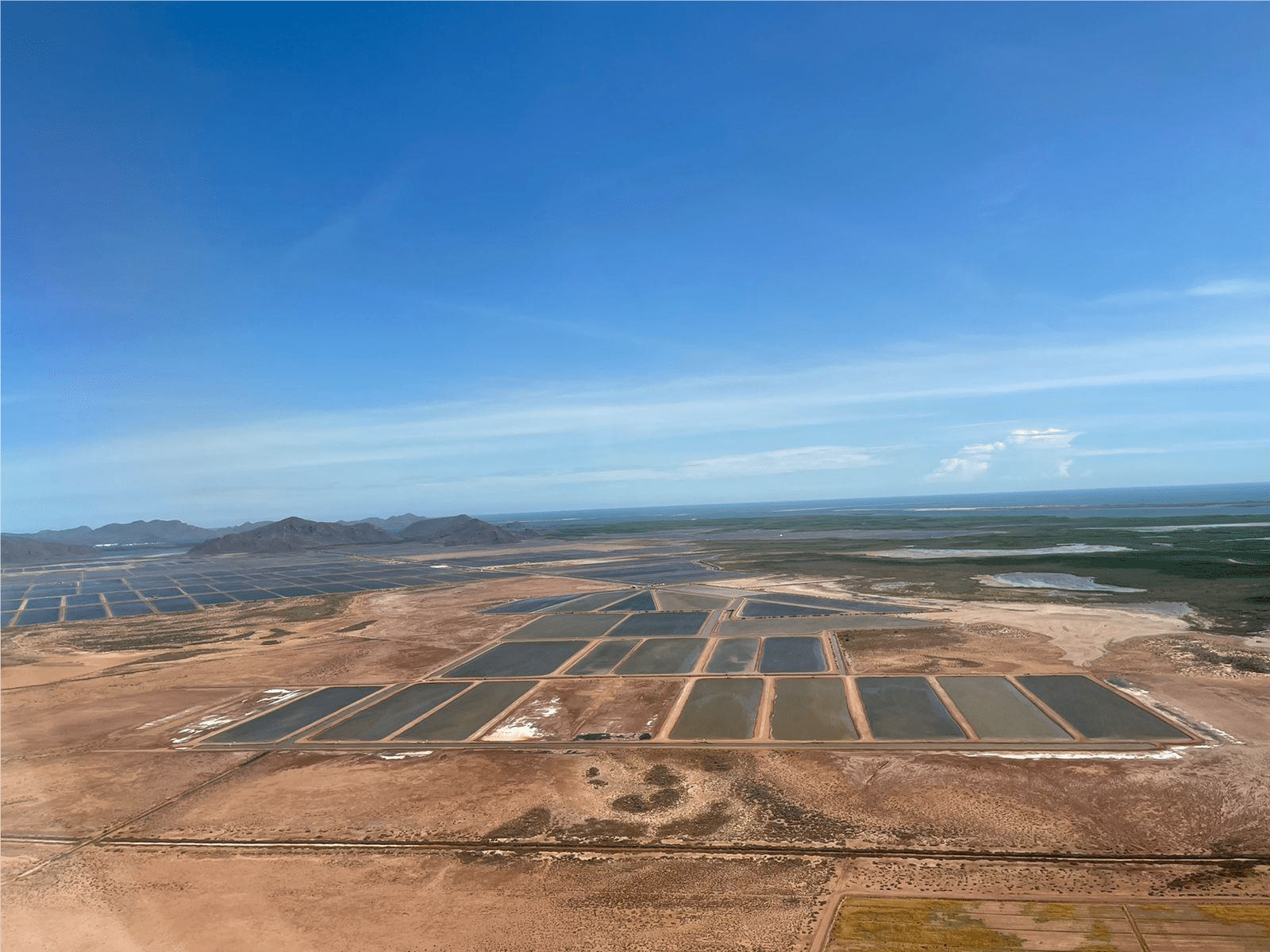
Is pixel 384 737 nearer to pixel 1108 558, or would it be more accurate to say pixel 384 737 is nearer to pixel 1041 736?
pixel 1041 736

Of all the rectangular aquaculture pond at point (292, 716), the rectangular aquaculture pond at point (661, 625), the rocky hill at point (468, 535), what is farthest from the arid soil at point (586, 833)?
the rocky hill at point (468, 535)

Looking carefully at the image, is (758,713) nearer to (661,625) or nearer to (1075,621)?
(661,625)

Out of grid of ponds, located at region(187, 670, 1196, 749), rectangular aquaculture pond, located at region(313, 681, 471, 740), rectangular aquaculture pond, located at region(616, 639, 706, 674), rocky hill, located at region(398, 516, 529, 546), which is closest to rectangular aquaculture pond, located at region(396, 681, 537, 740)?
grid of ponds, located at region(187, 670, 1196, 749)

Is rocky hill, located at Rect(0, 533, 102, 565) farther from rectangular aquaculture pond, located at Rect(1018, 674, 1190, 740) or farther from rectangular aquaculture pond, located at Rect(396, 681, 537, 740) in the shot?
rectangular aquaculture pond, located at Rect(1018, 674, 1190, 740)

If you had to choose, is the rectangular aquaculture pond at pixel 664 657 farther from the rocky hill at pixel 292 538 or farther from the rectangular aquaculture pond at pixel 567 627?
the rocky hill at pixel 292 538

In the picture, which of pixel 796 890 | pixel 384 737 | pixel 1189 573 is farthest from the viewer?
pixel 1189 573

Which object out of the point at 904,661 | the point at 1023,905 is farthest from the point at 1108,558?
the point at 1023,905

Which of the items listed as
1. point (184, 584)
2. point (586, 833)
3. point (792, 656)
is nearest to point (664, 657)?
point (792, 656)
